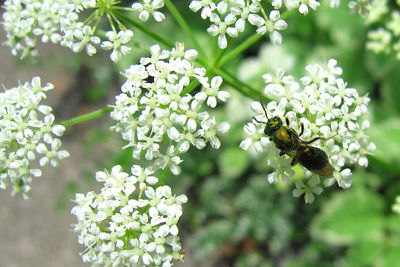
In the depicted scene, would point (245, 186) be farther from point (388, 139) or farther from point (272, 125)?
point (272, 125)

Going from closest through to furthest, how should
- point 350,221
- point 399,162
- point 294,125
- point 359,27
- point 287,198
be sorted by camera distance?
point 294,125 → point 399,162 → point 350,221 → point 359,27 → point 287,198

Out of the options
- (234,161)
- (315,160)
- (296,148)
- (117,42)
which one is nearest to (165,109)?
(117,42)

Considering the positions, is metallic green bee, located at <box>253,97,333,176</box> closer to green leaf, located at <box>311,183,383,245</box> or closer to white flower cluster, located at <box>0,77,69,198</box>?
white flower cluster, located at <box>0,77,69,198</box>

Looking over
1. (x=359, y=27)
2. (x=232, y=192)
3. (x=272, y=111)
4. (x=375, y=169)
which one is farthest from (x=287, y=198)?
(x=272, y=111)

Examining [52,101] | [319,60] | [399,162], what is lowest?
[399,162]

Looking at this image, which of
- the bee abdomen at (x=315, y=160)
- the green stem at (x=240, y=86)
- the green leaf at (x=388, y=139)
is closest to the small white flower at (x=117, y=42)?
the green stem at (x=240, y=86)

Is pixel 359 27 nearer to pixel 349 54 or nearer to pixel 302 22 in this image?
pixel 349 54
